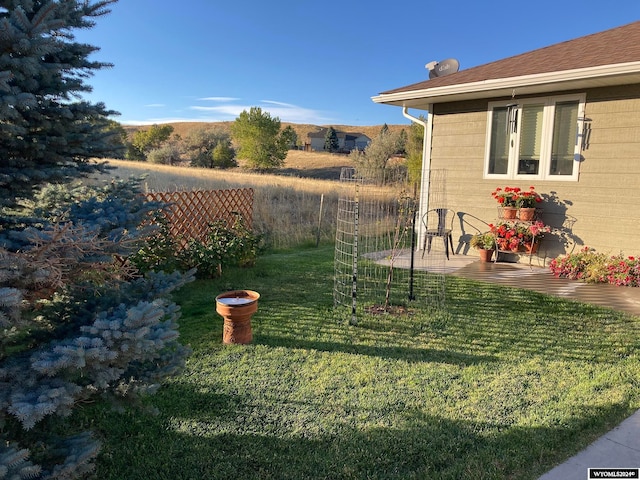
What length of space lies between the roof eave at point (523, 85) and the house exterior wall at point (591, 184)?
0.27 metres

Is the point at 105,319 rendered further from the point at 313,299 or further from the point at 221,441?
the point at 313,299

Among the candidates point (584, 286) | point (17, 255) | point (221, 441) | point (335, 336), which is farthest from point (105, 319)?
point (584, 286)

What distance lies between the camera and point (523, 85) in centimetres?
581

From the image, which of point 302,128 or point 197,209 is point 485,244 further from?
point 302,128

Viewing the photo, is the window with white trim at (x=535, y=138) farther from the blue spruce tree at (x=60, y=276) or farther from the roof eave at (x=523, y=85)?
the blue spruce tree at (x=60, y=276)

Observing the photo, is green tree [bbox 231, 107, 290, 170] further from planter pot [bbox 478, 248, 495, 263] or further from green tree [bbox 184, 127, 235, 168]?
planter pot [bbox 478, 248, 495, 263]

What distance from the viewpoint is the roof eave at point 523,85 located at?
514 cm

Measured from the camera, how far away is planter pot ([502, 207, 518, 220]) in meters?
6.26

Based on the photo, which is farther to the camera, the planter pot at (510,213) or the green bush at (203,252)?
the planter pot at (510,213)

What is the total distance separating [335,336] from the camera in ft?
12.6

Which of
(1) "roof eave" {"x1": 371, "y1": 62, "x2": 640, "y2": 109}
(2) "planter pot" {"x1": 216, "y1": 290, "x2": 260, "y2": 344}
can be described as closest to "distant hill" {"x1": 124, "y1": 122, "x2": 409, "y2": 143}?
(1) "roof eave" {"x1": 371, "y1": 62, "x2": 640, "y2": 109}

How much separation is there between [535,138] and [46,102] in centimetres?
613

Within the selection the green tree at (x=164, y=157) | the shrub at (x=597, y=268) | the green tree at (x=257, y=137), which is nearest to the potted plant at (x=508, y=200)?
the shrub at (x=597, y=268)

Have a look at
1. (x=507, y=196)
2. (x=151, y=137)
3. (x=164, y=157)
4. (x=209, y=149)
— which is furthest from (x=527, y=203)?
(x=151, y=137)
